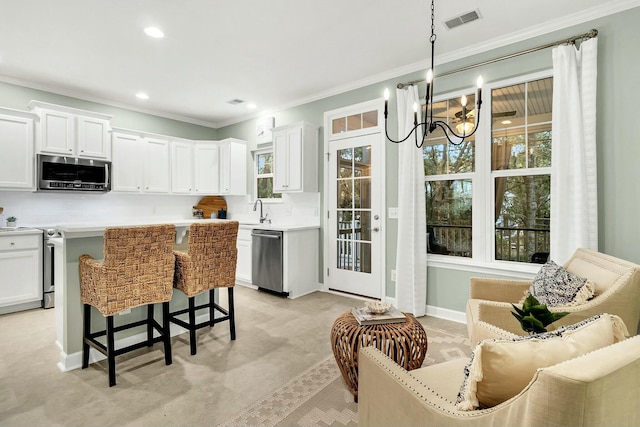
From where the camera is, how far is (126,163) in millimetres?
4852

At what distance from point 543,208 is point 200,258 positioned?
3095 millimetres

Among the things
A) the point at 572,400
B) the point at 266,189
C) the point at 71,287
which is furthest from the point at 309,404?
the point at 266,189

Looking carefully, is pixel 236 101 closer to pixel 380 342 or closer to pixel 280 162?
pixel 280 162

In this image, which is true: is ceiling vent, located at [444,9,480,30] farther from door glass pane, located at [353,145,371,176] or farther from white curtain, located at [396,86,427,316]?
door glass pane, located at [353,145,371,176]

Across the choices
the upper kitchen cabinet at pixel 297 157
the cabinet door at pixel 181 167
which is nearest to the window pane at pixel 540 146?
the upper kitchen cabinet at pixel 297 157

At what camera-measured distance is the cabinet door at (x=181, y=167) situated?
5402mm

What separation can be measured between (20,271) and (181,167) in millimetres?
2520

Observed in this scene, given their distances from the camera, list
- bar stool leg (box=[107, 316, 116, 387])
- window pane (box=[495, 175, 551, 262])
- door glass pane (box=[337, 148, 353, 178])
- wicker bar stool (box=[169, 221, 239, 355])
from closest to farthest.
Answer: bar stool leg (box=[107, 316, 116, 387]), wicker bar stool (box=[169, 221, 239, 355]), window pane (box=[495, 175, 551, 262]), door glass pane (box=[337, 148, 353, 178])

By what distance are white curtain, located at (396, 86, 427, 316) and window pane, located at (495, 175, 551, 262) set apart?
734 millimetres

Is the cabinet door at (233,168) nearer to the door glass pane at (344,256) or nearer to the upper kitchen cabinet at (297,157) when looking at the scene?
the upper kitchen cabinet at (297,157)

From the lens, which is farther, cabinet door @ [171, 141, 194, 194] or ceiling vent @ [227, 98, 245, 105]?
cabinet door @ [171, 141, 194, 194]

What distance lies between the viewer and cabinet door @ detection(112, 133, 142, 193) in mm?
4742

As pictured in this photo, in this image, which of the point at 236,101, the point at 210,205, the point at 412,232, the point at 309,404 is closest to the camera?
the point at 309,404

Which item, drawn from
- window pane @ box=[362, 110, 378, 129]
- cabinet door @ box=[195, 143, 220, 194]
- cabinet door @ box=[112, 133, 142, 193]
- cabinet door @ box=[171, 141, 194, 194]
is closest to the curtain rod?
window pane @ box=[362, 110, 378, 129]
